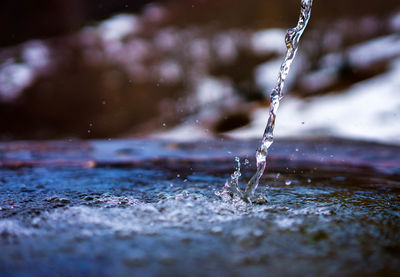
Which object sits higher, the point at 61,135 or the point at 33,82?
the point at 33,82

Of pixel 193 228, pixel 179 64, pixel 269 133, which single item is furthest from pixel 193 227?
pixel 179 64

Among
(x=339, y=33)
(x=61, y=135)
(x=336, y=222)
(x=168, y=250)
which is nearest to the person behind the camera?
(x=168, y=250)

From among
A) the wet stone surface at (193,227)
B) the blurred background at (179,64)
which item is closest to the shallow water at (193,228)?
the wet stone surface at (193,227)

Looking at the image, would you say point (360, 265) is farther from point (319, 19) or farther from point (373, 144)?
point (319, 19)

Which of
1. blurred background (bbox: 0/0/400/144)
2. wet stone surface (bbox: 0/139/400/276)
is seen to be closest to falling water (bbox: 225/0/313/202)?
wet stone surface (bbox: 0/139/400/276)

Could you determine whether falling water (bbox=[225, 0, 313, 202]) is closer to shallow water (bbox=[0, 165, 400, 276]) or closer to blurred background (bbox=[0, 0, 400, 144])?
shallow water (bbox=[0, 165, 400, 276])

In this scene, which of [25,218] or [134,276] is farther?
[25,218]

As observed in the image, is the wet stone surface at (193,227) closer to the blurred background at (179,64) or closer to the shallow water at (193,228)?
the shallow water at (193,228)

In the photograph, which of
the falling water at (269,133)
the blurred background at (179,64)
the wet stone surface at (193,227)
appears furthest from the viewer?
the blurred background at (179,64)

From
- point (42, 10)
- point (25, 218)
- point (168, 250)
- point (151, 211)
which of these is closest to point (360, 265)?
point (168, 250)
